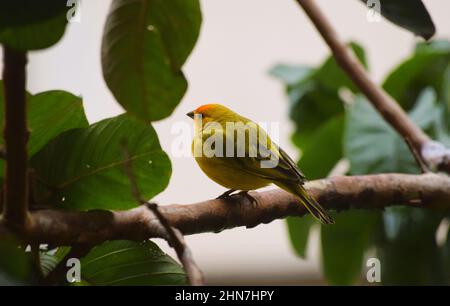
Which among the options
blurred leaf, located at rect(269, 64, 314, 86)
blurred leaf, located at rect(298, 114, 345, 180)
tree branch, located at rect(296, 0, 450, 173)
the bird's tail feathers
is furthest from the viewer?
blurred leaf, located at rect(269, 64, 314, 86)

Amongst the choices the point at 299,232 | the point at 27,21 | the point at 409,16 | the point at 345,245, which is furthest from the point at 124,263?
the point at 345,245

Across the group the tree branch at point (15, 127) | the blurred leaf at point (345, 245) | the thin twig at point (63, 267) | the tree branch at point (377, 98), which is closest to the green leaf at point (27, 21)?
the tree branch at point (15, 127)

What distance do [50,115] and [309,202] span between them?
37cm

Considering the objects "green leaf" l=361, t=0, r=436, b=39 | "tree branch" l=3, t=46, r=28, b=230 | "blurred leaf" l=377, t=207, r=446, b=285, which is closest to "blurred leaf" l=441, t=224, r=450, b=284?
"blurred leaf" l=377, t=207, r=446, b=285

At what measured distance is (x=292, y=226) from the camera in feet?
4.80

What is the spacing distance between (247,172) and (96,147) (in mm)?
250

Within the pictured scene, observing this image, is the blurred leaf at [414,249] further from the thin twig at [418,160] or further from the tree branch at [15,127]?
the tree branch at [15,127]

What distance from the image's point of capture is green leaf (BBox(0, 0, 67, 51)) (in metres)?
0.58

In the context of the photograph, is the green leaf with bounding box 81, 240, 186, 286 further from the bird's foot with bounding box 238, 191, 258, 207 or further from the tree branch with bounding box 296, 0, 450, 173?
the tree branch with bounding box 296, 0, 450, 173

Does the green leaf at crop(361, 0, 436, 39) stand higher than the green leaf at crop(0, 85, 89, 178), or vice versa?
the green leaf at crop(361, 0, 436, 39)

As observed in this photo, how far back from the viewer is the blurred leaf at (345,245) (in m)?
1.48

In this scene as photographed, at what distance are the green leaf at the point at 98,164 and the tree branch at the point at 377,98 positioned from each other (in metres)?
0.50

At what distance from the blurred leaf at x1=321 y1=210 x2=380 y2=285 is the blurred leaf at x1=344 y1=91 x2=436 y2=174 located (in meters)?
0.15

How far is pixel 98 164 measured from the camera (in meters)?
0.76
